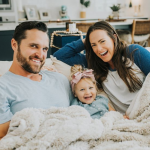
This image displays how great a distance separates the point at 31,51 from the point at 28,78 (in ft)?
0.57

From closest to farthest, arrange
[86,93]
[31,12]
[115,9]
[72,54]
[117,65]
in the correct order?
[86,93]
[117,65]
[72,54]
[31,12]
[115,9]

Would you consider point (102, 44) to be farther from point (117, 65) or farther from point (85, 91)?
point (85, 91)

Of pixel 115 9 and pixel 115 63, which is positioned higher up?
pixel 115 9

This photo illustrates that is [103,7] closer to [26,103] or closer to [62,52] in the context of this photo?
[62,52]

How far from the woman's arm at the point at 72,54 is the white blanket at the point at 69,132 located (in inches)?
28.8

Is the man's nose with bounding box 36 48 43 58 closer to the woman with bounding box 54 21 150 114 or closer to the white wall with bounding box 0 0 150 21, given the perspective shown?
the woman with bounding box 54 21 150 114

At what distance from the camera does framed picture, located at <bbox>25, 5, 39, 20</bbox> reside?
541cm

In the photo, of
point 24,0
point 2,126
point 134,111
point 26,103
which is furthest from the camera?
point 24,0

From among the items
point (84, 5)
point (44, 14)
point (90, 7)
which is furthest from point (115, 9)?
point (44, 14)

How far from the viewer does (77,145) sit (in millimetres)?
892

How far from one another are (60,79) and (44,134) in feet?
1.89

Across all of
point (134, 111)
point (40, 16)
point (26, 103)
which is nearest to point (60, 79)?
point (26, 103)

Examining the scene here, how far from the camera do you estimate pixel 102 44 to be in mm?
1468

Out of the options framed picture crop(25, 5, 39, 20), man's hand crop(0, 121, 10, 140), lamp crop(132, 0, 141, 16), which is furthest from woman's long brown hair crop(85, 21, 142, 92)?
lamp crop(132, 0, 141, 16)
